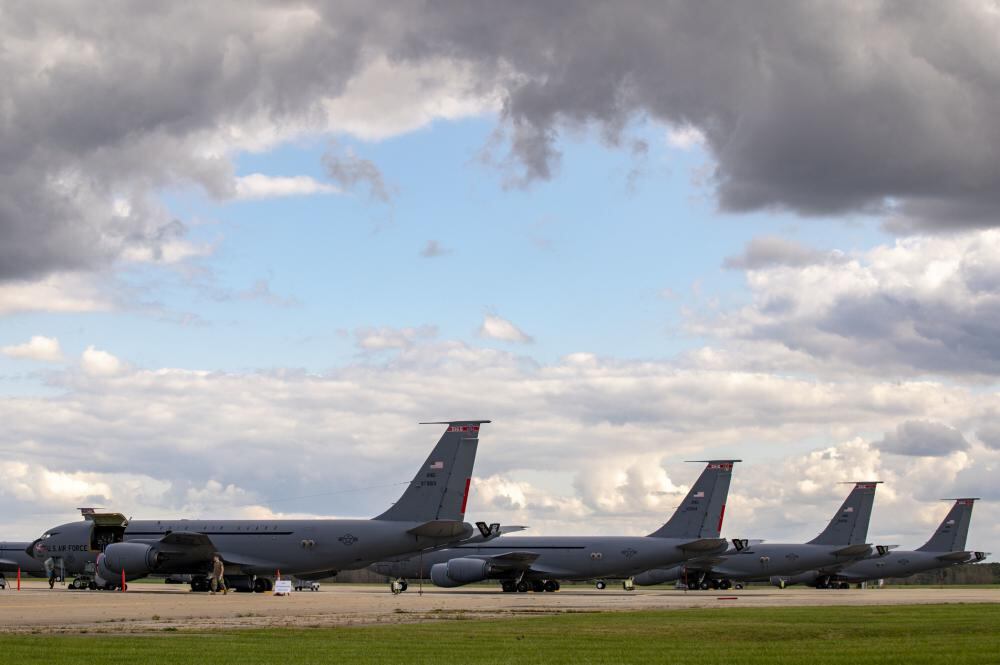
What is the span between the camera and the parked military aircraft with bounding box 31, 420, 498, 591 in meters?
56.7

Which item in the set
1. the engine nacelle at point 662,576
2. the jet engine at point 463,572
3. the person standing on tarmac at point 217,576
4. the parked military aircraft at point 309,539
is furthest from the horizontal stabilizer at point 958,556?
the person standing on tarmac at point 217,576

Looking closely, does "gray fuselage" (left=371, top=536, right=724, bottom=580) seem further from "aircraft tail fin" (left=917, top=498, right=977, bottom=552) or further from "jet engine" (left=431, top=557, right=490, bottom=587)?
"aircraft tail fin" (left=917, top=498, right=977, bottom=552)

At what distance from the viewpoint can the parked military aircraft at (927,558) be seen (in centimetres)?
9638

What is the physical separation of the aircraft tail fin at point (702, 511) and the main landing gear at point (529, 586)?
7.39 metres

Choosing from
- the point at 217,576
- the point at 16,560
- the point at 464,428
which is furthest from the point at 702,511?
the point at 16,560

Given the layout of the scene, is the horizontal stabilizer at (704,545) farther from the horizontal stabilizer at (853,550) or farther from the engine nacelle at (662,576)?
the horizontal stabilizer at (853,550)

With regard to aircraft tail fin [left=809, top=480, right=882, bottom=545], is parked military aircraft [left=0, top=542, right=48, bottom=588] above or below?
below

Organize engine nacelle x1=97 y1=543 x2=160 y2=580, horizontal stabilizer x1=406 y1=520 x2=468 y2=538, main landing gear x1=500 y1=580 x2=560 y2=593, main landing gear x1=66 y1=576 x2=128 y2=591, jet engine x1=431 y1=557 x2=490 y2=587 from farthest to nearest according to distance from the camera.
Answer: main landing gear x1=500 y1=580 x2=560 y2=593, jet engine x1=431 y1=557 x2=490 y2=587, main landing gear x1=66 y1=576 x2=128 y2=591, engine nacelle x1=97 y1=543 x2=160 y2=580, horizontal stabilizer x1=406 y1=520 x2=468 y2=538

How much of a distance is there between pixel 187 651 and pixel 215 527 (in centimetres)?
4255

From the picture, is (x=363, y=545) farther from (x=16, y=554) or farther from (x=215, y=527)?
(x=16, y=554)

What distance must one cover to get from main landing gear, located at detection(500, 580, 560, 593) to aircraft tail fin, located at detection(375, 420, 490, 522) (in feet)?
58.8

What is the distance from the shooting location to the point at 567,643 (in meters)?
23.3

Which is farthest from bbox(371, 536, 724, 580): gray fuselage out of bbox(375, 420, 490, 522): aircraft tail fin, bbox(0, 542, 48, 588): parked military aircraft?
bbox(0, 542, 48, 588): parked military aircraft

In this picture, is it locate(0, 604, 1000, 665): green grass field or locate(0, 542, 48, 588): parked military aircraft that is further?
locate(0, 542, 48, 588): parked military aircraft
